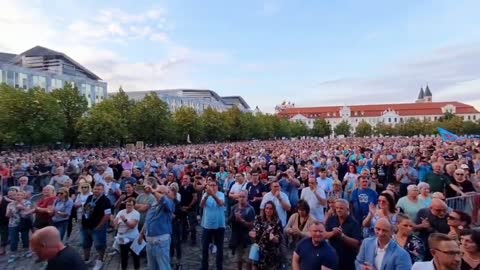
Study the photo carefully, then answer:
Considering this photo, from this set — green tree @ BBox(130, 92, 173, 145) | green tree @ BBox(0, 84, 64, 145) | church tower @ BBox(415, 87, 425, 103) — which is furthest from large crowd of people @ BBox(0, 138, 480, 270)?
church tower @ BBox(415, 87, 425, 103)

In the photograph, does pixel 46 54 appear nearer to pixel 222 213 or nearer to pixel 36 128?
pixel 36 128

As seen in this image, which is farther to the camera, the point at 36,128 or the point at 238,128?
the point at 238,128

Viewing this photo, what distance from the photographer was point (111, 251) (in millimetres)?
9125

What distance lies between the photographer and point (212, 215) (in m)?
7.38

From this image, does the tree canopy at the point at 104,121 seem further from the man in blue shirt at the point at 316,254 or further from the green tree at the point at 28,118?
the man in blue shirt at the point at 316,254

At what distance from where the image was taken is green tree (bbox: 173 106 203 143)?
6525 centimetres

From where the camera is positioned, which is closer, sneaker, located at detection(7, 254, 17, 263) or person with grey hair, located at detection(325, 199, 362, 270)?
person with grey hair, located at detection(325, 199, 362, 270)

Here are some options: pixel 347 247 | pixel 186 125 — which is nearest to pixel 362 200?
pixel 347 247

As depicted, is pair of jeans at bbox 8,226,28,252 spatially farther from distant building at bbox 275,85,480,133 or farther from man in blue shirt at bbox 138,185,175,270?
distant building at bbox 275,85,480,133

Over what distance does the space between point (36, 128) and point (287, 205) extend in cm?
3964

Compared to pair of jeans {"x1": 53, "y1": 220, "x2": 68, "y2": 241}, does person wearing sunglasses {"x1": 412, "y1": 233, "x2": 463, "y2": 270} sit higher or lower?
higher

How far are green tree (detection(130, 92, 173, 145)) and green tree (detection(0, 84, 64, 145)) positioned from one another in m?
12.5

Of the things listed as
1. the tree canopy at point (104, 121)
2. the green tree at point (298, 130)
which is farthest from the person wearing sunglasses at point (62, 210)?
the green tree at point (298, 130)

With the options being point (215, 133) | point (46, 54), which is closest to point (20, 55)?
point (46, 54)
